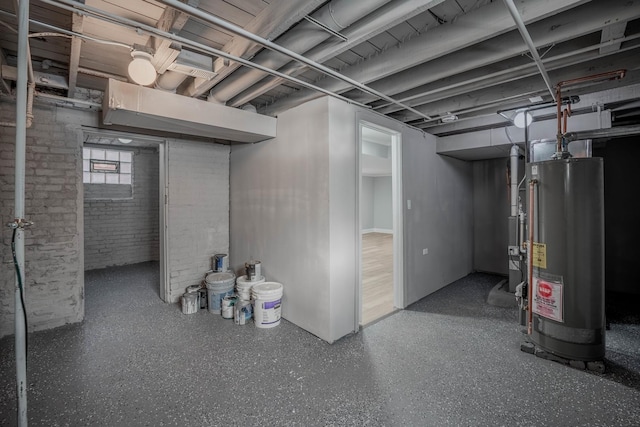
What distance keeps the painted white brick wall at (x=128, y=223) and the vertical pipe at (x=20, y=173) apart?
531 cm

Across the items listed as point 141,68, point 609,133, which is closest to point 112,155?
point 141,68

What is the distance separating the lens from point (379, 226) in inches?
451

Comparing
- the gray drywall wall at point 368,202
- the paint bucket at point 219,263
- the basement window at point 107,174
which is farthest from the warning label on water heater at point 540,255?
the gray drywall wall at point 368,202

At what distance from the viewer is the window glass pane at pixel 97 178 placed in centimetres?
573

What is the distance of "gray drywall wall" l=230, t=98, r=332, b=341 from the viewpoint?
2.77 metres

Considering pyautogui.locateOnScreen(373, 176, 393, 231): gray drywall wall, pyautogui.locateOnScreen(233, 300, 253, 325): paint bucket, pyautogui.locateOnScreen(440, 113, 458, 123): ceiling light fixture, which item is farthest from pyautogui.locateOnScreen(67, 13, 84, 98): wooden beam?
pyautogui.locateOnScreen(373, 176, 393, 231): gray drywall wall

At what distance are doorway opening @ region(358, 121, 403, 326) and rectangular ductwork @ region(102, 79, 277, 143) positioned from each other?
117 centimetres

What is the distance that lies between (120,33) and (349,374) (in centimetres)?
298

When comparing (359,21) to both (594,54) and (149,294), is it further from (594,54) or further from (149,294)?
(149,294)

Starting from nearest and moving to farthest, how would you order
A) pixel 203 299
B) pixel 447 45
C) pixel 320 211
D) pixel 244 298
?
1. pixel 447 45
2. pixel 320 211
3. pixel 244 298
4. pixel 203 299

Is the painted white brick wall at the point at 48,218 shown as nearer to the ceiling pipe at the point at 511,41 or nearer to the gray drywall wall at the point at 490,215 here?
the ceiling pipe at the point at 511,41

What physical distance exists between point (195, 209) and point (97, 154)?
3.55m

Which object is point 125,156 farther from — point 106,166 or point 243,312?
point 243,312

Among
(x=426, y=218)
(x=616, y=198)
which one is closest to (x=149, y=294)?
(x=426, y=218)
